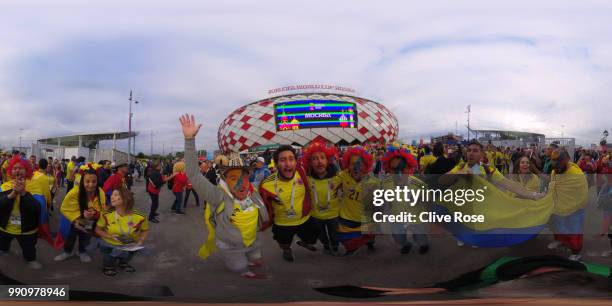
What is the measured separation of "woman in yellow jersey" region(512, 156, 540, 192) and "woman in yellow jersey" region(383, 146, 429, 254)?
118 cm

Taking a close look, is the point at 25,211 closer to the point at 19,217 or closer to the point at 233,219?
the point at 19,217

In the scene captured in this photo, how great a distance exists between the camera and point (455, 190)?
3812 millimetres

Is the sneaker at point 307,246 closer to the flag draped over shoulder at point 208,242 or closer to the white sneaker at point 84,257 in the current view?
the flag draped over shoulder at point 208,242

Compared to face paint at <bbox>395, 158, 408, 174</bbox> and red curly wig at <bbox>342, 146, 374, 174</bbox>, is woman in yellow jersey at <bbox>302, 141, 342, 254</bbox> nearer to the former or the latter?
red curly wig at <bbox>342, 146, 374, 174</bbox>

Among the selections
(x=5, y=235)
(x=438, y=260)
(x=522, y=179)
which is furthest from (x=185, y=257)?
(x=522, y=179)

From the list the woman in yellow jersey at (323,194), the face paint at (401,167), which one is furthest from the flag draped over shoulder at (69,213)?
the face paint at (401,167)

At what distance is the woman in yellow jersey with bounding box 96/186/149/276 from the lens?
344 centimetres

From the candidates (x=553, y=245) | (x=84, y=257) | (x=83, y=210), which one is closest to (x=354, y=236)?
(x=553, y=245)

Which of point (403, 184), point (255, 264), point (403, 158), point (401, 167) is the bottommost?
point (255, 264)

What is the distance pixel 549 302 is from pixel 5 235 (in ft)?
16.6

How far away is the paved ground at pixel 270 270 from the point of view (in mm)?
3129

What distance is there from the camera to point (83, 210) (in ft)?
12.5

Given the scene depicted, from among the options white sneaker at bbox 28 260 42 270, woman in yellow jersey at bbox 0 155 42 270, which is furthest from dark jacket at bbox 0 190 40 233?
white sneaker at bbox 28 260 42 270

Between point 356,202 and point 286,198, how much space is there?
78 centimetres
